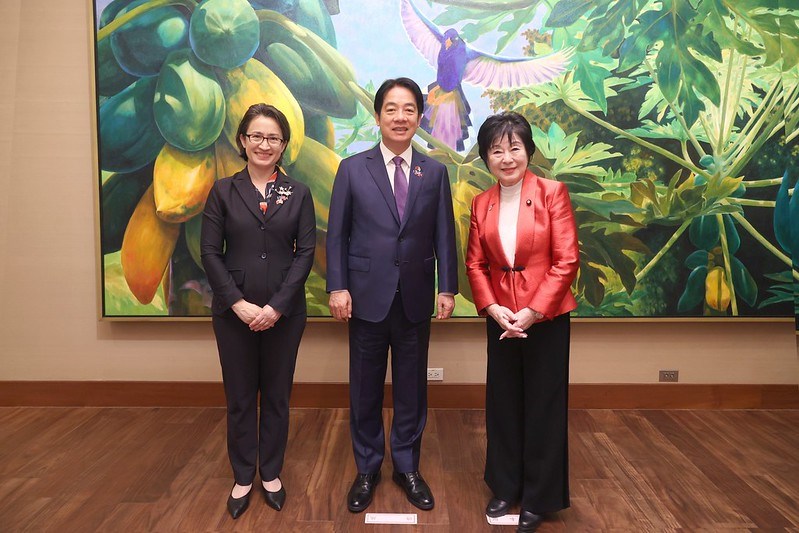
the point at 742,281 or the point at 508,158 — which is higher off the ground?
the point at 508,158

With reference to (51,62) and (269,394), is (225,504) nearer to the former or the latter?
(269,394)

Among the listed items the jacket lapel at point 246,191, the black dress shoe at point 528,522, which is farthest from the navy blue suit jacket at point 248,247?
the black dress shoe at point 528,522

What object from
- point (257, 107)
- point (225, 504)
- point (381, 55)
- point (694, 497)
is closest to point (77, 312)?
point (225, 504)

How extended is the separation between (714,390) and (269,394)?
2659 mm

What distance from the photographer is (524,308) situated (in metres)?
2.06

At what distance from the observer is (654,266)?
10.6 ft

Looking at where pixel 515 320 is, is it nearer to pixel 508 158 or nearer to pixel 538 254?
pixel 538 254

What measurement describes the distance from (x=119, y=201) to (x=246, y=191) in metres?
1.42

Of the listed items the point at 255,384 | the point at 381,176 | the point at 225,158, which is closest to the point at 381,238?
the point at 381,176

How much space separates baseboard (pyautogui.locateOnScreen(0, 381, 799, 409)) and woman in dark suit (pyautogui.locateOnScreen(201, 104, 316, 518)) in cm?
109

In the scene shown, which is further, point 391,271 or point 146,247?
point 146,247

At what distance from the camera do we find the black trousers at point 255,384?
2.22 metres

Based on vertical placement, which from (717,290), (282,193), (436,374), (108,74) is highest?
(108,74)

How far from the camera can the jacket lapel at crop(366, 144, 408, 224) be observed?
2221 mm
